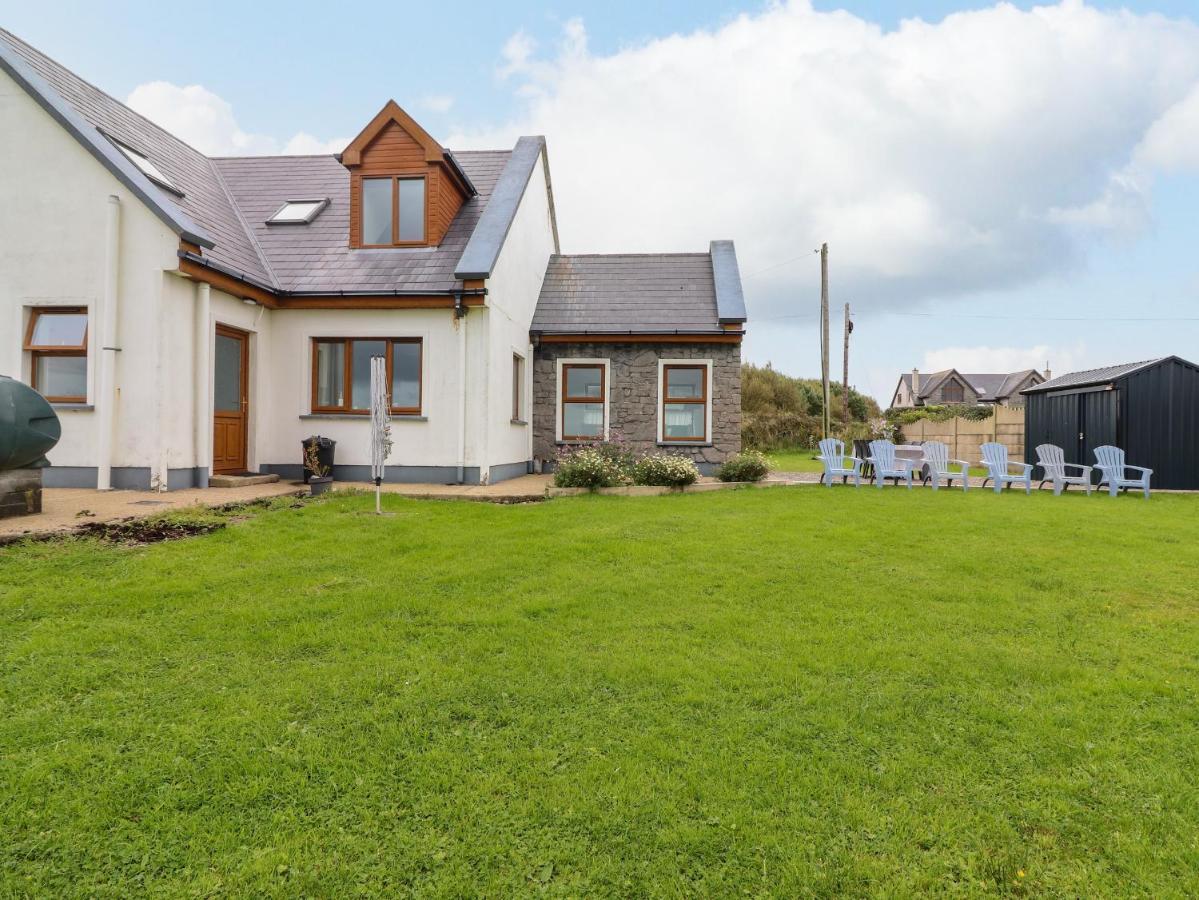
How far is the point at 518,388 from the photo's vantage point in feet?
44.5

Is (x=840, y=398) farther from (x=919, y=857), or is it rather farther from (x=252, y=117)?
(x=919, y=857)

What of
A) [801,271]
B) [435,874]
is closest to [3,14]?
[435,874]

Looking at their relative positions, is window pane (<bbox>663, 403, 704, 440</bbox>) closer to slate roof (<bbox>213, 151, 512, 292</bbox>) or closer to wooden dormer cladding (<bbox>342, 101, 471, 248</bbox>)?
slate roof (<bbox>213, 151, 512, 292</bbox>)

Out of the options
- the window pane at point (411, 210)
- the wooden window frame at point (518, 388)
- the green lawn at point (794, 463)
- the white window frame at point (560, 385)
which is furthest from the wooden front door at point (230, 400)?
the green lawn at point (794, 463)

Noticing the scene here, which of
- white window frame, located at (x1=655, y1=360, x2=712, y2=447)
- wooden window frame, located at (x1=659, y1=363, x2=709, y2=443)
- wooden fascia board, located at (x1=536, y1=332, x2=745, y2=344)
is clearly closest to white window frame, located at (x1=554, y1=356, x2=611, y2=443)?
wooden fascia board, located at (x1=536, y1=332, x2=745, y2=344)

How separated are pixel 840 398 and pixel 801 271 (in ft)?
29.3

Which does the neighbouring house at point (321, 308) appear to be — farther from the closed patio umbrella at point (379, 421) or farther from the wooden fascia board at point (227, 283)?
the closed patio umbrella at point (379, 421)

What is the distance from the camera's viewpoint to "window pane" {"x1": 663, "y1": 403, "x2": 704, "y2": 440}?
14.0 meters

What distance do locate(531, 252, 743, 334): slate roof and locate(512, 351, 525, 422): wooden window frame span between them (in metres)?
0.97

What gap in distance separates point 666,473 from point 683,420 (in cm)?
320

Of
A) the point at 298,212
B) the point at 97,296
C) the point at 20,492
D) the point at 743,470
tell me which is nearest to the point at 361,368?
the point at 97,296

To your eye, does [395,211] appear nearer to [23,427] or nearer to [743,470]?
[23,427]

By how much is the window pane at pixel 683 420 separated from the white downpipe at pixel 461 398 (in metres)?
4.74

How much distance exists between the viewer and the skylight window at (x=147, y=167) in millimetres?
10086
